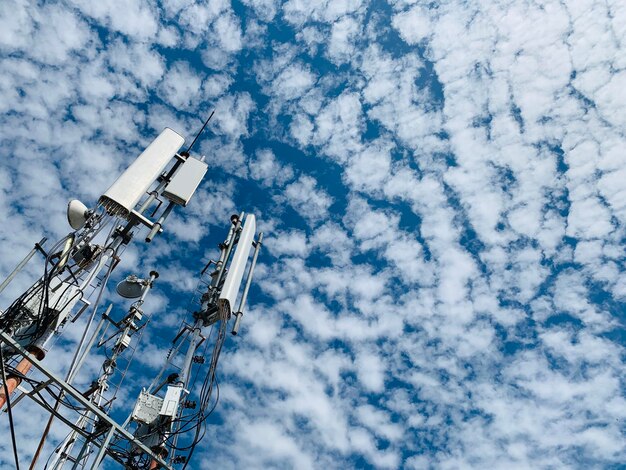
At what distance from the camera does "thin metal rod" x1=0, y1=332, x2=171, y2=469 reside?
9.52 meters

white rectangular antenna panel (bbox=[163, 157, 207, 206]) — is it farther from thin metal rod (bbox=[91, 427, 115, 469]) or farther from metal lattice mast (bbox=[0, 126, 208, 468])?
thin metal rod (bbox=[91, 427, 115, 469])

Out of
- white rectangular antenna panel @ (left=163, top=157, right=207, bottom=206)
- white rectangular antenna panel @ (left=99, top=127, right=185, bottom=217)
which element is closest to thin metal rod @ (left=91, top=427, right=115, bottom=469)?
white rectangular antenna panel @ (left=99, top=127, right=185, bottom=217)

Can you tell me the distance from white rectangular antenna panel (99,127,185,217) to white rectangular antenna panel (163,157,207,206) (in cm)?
92

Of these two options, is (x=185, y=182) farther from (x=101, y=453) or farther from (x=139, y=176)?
(x=101, y=453)

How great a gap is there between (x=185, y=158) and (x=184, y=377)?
25.0 ft

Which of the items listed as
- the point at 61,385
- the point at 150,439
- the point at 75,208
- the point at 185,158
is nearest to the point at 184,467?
the point at 150,439

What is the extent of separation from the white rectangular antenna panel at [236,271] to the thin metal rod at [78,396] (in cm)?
400

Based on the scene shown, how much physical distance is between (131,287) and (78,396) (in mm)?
5551

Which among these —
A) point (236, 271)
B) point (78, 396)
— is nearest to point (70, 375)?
point (78, 396)

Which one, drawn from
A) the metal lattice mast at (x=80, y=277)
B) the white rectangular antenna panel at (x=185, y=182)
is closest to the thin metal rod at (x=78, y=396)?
the metal lattice mast at (x=80, y=277)

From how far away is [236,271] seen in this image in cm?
1421

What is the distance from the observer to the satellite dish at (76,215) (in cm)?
1250

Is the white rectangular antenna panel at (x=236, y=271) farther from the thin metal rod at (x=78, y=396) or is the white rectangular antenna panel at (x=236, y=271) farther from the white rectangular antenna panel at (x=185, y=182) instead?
the thin metal rod at (x=78, y=396)

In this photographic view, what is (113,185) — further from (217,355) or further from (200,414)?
(200,414)
